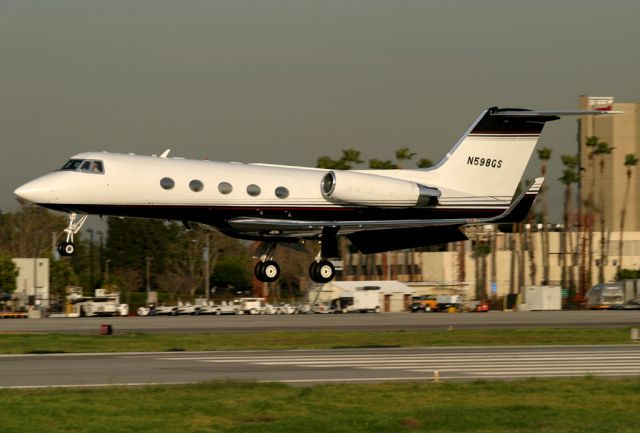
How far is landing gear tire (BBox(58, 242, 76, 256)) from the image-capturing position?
1382 inches

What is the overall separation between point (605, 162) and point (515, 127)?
388ft

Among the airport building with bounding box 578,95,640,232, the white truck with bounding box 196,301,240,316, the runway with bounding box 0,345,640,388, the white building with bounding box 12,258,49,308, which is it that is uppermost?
the airport building with bounding box 578,95,640,232

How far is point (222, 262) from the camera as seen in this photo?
526ft

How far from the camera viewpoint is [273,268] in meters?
38.8

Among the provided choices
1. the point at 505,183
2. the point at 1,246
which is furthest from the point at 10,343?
the point at 1,246

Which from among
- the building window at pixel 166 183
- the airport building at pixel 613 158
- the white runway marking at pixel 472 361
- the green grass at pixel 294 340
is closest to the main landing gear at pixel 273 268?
the green grass at pixel 294 340

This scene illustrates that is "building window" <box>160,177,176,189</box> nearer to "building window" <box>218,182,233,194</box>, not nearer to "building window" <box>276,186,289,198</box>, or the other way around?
"building window" <box>218,182,233,194</box>

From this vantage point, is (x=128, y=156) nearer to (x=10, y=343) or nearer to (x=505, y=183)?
(x=10, y=343)

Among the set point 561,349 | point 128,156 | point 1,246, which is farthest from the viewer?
point 1,246

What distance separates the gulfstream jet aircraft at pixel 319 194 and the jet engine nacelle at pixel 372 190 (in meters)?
0.04

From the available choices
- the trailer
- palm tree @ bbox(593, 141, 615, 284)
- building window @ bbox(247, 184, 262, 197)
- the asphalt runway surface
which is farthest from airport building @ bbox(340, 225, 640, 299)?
building window @ bbox(247, 184, 262, 197)

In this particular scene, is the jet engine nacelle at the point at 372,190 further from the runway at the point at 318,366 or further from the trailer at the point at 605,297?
the trailer at the point at 605,297

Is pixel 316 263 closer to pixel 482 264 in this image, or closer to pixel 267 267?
pixel 267 267

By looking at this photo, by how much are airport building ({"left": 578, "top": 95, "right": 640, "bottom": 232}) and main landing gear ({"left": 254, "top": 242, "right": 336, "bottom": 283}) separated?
115 metres
